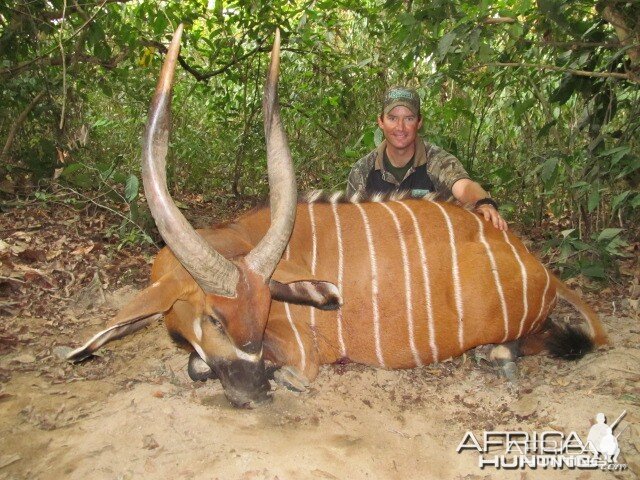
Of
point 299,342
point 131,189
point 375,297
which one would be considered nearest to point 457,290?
point 375,297

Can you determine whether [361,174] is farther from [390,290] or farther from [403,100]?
[390,290]

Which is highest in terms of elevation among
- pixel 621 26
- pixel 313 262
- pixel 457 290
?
pixel 621 26

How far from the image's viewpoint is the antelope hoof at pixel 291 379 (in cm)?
296

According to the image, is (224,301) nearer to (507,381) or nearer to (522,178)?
(507,381)


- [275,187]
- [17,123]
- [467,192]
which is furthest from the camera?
[17,123]

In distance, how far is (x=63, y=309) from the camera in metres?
3.60

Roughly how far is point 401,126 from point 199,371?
220 cm

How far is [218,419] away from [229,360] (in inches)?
A: 10.6

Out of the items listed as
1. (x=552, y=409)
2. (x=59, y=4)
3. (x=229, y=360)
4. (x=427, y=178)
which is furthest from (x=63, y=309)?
(x=552, y=409)

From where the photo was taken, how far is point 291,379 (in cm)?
298

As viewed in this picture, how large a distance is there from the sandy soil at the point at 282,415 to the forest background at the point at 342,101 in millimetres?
1217

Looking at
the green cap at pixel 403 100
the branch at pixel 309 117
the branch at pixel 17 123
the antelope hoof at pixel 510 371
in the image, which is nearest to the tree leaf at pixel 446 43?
the green cap at pixel 403 100

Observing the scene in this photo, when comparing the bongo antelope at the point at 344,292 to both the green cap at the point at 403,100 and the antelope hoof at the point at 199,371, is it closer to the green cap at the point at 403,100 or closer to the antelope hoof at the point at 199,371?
the antelope hoof at the point at 199,371

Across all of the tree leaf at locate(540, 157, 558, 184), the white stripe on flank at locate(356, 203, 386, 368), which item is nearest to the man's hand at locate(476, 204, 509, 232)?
the tree leaf at locate(540, 157, 558, 184)
